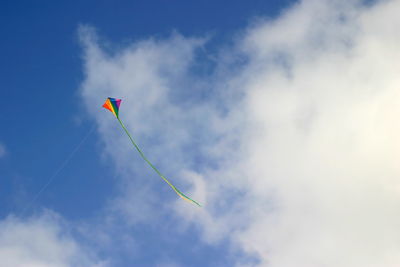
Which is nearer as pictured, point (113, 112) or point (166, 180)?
point (166, 180)

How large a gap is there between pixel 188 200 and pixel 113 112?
9.78m

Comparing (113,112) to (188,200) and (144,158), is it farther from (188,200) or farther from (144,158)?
(188,200)

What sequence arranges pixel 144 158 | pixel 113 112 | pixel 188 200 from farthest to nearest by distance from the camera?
pixel 113 112 → pixel 144 158 → pixel 188 200

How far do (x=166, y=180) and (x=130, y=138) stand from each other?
4.15 metres

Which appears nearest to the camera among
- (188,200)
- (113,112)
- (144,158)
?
(188,200)

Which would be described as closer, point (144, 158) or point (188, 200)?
point (188, 200)

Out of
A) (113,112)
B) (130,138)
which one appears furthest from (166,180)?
(113,112)

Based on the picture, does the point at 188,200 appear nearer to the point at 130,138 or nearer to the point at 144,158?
the point at 144,158

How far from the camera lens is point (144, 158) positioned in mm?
20156

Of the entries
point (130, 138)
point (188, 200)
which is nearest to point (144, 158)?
point (130, 138)

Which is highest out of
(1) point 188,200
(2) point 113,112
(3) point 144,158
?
(2) point 113,112

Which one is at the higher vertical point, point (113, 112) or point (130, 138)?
point (113, 112)

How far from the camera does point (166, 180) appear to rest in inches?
771

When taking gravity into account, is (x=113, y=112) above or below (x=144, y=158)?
above
